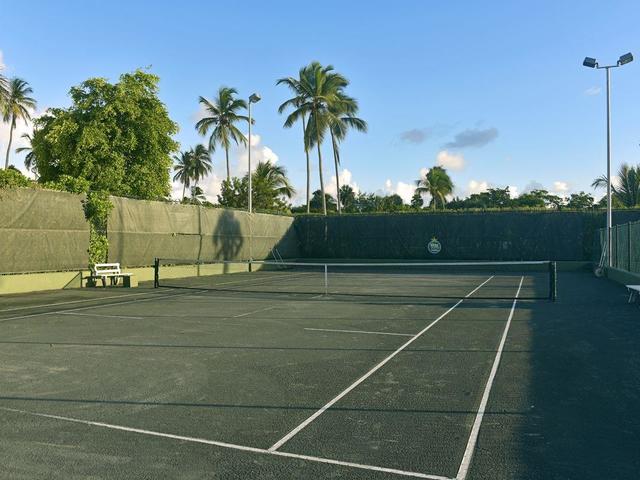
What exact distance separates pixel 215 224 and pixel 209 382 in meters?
21.1

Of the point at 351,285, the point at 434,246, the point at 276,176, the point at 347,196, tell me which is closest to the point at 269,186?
the point at 276,176

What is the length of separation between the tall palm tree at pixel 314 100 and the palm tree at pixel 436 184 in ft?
85.5

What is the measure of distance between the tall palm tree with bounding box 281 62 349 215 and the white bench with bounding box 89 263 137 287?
72.9ft

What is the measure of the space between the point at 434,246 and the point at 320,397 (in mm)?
27790

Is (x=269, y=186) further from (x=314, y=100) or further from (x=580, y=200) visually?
(x=580, y=200)

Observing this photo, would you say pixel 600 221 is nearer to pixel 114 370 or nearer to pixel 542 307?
pixel 542 307

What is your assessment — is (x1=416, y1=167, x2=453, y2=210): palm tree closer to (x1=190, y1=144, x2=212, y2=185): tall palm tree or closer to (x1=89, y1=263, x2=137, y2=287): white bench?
(x1=190, y1=144, x2=212, y2=185): tall palm tree

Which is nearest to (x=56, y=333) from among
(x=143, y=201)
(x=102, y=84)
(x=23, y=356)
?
(x=23, y=356)

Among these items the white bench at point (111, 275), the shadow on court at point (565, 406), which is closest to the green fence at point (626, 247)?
the shadow on court at point (565, 406)

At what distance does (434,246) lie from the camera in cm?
3281

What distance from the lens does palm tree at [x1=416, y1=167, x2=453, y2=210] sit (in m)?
64.1

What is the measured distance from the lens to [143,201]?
22266 mm

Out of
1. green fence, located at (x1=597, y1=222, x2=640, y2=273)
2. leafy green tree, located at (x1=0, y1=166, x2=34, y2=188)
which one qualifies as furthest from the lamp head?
leafy green tree, located at (x1=0, y1=166, x2=34, y2=188)

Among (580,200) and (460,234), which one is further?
(580,200)
